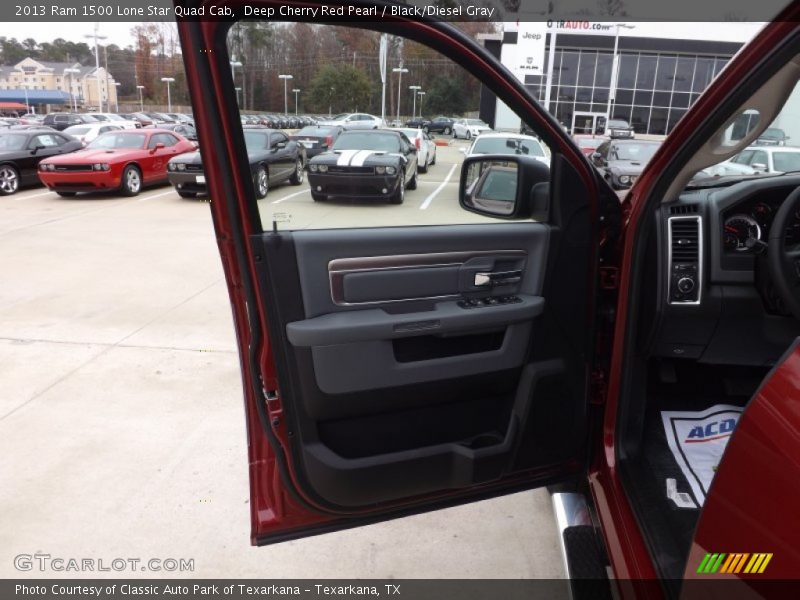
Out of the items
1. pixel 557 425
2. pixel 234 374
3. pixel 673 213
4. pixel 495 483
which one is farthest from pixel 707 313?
pixel 234 374

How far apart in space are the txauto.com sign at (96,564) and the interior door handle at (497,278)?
1.65m

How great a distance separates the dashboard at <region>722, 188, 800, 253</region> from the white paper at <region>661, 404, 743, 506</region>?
64 centimetres

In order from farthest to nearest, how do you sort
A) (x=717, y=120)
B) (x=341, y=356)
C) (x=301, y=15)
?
(x=341, y=356) < (x=717, y=120) < (x=301, y=15)

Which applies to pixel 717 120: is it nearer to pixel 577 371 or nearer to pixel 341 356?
pixel 577 371

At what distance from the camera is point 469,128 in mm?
2010

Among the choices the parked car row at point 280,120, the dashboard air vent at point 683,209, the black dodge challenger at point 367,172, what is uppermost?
the parked car row at point 280,120

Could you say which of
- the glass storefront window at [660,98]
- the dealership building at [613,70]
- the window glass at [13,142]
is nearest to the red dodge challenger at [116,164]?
the window glass at [13,142]

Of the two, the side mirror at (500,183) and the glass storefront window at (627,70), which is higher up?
the glass storefront window at (627,70)

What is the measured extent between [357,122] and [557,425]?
4.47ft

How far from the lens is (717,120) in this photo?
165 centimetres

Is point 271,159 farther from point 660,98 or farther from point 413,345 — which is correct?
point 660,98

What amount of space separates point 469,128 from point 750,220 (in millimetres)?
1166

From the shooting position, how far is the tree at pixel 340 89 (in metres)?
1.87

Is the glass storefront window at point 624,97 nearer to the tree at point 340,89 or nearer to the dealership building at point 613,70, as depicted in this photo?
the dealership building at point 613,70
